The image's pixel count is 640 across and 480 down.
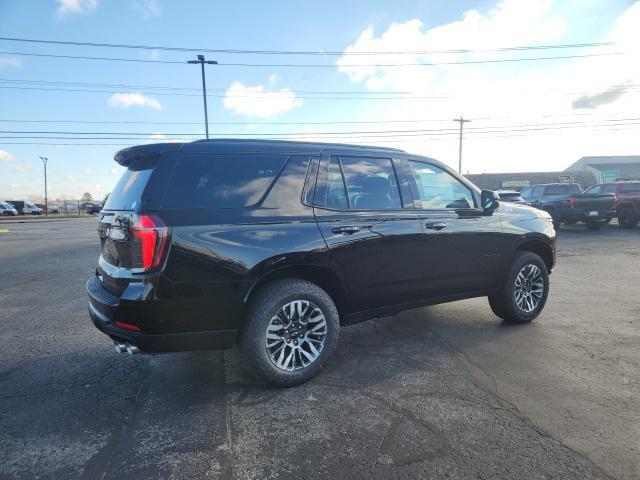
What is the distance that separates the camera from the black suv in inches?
114

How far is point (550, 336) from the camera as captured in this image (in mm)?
4496

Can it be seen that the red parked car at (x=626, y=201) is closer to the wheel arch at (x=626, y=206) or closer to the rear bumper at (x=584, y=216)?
the wheel arch at (x=626, y=206)

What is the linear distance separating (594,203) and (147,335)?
1769 centimetres

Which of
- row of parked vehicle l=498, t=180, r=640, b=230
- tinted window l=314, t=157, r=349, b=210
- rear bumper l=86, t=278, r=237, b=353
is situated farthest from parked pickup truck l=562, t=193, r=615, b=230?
rear bumper l=86, t=278, r=237, b=353

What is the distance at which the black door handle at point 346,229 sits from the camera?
3503 millimetres

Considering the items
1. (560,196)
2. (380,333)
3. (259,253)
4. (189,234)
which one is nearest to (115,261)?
(189,234)

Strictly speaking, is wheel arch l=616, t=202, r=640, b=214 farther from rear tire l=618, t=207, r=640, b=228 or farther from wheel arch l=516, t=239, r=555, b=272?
wheel arch l=516, t=239, r=555, b=272

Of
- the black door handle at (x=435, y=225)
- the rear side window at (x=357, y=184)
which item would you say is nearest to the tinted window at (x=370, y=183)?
the rear side window at (x=357, y=184)

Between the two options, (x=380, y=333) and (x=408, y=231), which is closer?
(x=408, y=231)

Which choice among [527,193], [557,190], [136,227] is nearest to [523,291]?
[136,227]

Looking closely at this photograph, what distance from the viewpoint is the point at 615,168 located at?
75.3 meters

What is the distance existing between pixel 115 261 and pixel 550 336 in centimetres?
431

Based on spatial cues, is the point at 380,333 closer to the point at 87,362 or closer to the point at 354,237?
the point at 354,237

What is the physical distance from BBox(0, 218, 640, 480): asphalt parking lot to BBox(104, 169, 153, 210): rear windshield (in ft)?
4.83
